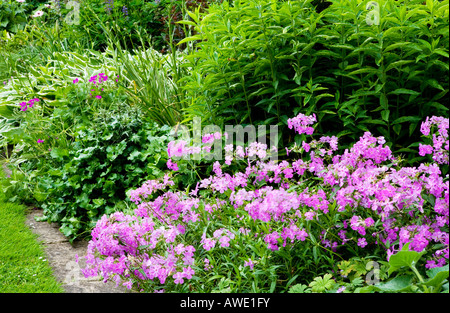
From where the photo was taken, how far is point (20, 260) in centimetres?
323

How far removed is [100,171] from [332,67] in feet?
6.67

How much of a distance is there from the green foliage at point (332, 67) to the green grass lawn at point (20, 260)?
1.56 m

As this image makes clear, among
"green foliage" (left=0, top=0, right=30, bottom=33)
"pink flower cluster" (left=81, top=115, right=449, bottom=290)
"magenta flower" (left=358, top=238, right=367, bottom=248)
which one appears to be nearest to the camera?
"pink flower cluster" (left=81, top=115, right=449, bottom=290)

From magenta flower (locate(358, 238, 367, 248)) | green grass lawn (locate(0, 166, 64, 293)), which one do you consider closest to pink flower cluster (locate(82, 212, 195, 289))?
green grass lawn (locate(0, 166, 64, 293))

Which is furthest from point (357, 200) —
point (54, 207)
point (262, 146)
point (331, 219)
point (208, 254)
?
point (54, 207)

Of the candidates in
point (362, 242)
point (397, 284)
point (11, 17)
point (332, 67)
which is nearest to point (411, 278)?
point (397, 284)

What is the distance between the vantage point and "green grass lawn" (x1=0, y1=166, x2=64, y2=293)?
9.56 feet

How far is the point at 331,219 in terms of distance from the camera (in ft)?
7.35

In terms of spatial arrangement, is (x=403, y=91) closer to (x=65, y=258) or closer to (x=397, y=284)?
(x=397, y=284)

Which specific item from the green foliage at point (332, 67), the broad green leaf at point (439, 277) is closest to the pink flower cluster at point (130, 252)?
the broad green leaf at point (439, 277)

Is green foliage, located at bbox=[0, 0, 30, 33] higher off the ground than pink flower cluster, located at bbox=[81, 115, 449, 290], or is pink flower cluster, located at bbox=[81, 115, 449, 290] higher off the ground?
green foliage, located at bbox=[0, 0, 30, 33]

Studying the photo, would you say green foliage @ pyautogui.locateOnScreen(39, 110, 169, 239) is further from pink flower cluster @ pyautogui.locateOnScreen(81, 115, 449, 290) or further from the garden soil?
pink flower cluster @ pyautogui.locateOnScreen(81, 115, 449, 290)

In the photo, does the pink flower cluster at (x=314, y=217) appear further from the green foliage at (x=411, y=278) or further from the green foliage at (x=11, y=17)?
the green foliage at (x=11, y=17)

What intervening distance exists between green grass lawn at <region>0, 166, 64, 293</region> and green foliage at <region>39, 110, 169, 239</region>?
25 centimetres
